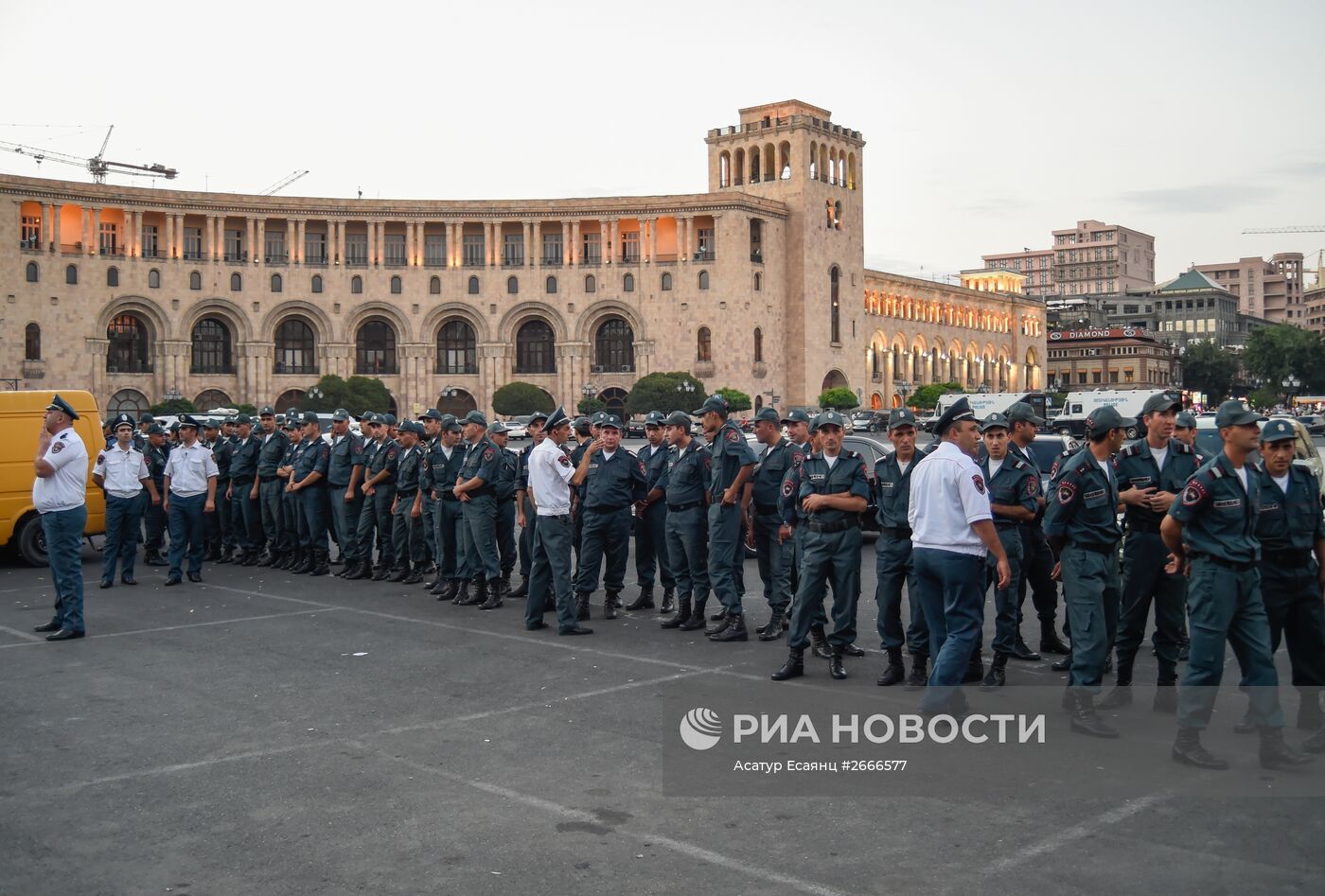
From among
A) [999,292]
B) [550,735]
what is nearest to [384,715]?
[550,735]

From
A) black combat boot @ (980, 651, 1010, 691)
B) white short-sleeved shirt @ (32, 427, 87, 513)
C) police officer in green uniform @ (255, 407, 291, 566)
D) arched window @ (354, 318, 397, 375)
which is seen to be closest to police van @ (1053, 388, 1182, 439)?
police officer in green uniform @ (255, 407, 291, 566)

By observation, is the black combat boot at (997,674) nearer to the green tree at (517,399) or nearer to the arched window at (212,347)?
the green tree at (517,399)

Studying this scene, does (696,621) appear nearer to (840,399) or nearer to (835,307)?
(840,399)

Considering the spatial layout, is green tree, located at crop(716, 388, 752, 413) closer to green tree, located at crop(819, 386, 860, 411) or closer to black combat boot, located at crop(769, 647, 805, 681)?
green tree, located at crop(819, 386, 860, 411)

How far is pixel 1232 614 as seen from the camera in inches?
257

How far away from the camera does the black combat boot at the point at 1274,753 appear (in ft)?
21.0

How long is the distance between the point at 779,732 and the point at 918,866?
7.23ft

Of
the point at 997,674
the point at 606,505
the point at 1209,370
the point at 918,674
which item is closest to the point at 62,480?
the point at 606,505

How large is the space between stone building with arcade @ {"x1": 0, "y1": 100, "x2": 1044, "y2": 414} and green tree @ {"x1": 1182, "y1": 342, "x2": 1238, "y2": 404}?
4982 cm

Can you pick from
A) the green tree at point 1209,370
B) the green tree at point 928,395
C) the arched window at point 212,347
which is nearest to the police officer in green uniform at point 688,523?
the arched window at point 212,347

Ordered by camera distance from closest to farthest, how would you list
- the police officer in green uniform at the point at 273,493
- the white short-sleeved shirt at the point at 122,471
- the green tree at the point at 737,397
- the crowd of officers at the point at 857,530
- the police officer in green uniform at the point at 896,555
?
the crowd of officers at the point at 857,530
the police officer in green uniform at the point at 896,555
the white short-sleeved shirt at the point at 122,471
the police officer in green uniform at the point at 273,493
the green tree at the point at 737,397

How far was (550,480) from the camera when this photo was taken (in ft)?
36.7

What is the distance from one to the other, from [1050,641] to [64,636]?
329 inches

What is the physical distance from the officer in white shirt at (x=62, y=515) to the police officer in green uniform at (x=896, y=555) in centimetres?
683
